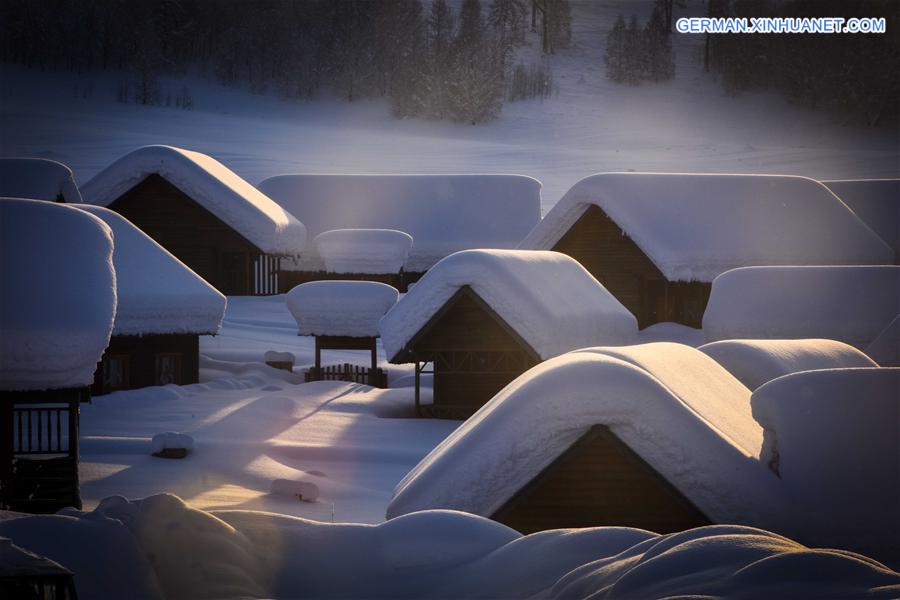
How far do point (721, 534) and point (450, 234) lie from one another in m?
28.6

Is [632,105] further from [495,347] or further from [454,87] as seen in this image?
[495,347]

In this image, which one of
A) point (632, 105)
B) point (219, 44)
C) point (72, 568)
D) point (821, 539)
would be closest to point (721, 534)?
point (821, 539)

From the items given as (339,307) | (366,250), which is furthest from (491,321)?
(366,250)

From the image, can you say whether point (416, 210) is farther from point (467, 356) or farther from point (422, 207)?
point (467, 356)

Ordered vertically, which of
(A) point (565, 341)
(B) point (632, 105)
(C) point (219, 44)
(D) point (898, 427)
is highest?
(C) point (219, 44)

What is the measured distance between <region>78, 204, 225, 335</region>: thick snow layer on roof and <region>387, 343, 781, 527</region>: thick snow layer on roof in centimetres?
1398

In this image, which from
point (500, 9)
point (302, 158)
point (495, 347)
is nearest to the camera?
point (495, 347)

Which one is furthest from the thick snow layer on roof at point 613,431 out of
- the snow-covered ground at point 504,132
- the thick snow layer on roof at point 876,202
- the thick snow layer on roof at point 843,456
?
the snow-covered ground at point 504,132

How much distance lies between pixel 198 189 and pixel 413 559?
25.3m

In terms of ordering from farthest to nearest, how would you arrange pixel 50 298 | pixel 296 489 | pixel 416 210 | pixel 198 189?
1. pixel 416 210
2. pixel 198 189
3. pixel 296 489
4. pixel 50 298

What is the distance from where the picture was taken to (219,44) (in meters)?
86.4

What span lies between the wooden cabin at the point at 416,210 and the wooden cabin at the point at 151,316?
33.3 feet

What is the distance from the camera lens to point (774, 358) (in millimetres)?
12883

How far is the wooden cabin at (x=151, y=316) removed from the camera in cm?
2131
